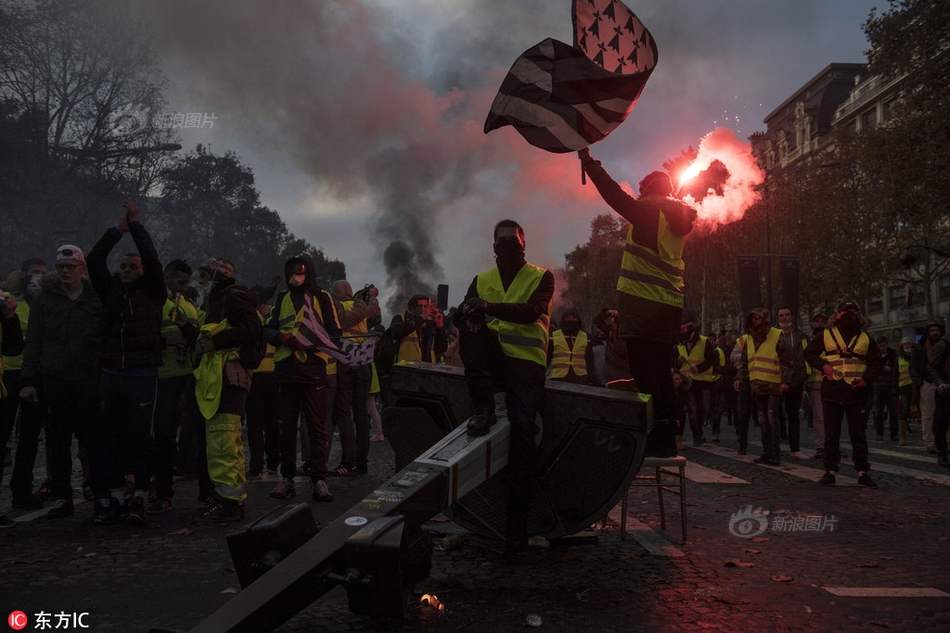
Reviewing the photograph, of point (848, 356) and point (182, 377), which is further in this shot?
point (848, 356)

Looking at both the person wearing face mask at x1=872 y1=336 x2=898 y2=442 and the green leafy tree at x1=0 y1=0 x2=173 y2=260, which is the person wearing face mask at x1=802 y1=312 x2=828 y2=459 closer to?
the person wearing face mask at x1=872 y1=336 x2=898 y2=442

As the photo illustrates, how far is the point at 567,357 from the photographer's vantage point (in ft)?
38.8

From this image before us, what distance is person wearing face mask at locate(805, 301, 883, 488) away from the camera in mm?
8562

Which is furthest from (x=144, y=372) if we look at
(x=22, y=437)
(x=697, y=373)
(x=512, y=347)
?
(x=697, y=373)

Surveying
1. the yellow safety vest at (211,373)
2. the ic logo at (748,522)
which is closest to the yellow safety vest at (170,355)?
the yellow safety vest at (211,373)

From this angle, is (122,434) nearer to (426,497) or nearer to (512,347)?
(512,347)

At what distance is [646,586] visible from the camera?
4211mm

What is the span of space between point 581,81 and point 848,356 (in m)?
5.19

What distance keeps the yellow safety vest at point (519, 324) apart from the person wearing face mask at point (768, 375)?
250 inches

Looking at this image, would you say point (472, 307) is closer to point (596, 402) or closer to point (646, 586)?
point (596, 402)

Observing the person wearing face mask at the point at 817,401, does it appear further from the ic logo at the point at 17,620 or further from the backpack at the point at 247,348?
the ic logo at the point at 17,620

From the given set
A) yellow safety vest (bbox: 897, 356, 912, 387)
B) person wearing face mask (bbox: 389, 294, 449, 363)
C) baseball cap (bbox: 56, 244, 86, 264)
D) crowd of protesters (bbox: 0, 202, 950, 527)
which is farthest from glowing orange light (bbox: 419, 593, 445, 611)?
yellow safety vest (bbox: 897, 356, 912, 387)

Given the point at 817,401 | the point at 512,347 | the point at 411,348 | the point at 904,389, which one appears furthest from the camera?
the point at 904,389

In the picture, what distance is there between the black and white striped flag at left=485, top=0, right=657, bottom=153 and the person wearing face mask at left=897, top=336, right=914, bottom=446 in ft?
39.9
